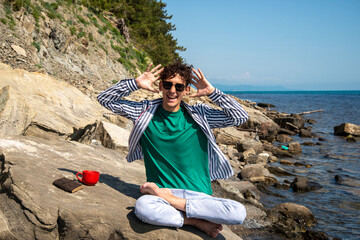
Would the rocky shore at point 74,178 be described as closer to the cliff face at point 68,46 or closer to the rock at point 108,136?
the rock at point 108,136

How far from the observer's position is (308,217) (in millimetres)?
7203

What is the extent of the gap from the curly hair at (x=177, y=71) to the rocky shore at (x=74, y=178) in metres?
1.76

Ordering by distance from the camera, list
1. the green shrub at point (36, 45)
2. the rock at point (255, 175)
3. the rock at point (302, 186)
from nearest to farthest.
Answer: the rock at point (302, 186) < the rock at point (255, 175) < the green shrub at point (36, 45)

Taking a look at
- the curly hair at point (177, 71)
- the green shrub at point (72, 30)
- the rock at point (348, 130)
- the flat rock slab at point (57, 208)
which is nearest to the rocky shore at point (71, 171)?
the flat rock slab at point (57, 208)

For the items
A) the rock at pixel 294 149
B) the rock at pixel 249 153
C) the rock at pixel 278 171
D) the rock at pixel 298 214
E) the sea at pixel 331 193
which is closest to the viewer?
the rock at pixel 298 214

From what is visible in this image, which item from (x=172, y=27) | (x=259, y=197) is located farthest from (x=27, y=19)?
(x=172, y=27)

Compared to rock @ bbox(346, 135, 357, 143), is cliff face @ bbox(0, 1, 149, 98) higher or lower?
higher

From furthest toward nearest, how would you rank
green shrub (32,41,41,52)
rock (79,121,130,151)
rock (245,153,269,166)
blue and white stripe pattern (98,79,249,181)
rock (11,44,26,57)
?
green shrub (32,41,41,52) → rock (245,153,269,166) → rock (11,44,26,57) → rock (79,121,130,151) → blue and white stripe pattern (98,79,249,181)

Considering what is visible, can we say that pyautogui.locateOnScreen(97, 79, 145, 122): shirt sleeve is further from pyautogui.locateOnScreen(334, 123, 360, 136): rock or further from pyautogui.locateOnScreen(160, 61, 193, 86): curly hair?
pyautogui.locateOnScreen(334, 123, 360, 136): rock

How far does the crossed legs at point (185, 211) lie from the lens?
Answer: 3.29 meters

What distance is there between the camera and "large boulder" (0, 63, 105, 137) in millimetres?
5301

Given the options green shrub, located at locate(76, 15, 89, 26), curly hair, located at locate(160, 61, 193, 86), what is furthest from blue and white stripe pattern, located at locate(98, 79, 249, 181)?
green shrub, located at locate(76, 15, 89, 26)

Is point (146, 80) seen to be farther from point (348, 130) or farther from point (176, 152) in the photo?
point (348, 130)

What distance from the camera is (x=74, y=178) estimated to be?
13.9ft
